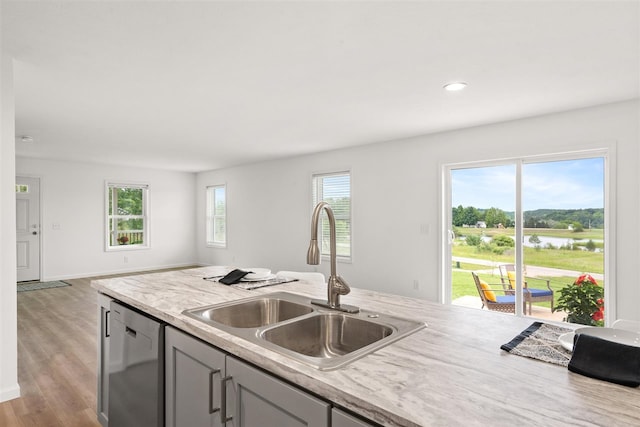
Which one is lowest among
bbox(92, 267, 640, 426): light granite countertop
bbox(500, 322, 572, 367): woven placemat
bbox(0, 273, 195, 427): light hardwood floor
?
bbox(0, 273, 195, 427): light hardwood floor

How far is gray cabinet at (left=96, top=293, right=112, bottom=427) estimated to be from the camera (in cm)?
205

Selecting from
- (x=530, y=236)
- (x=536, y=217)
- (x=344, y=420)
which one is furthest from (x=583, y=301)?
(x=344, y=420)

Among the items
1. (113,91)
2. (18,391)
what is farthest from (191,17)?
(18,391)

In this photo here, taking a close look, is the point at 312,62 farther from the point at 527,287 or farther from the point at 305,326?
the point at 527,287

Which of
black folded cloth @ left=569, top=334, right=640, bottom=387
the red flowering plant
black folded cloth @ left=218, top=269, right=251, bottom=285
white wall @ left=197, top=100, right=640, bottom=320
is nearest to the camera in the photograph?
black folded cloth @ left=569, top=334, right=640, bottom=387

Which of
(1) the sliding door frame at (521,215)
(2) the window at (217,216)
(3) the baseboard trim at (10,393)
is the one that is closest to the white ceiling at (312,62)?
(1) the sliding door frame at (521,215)

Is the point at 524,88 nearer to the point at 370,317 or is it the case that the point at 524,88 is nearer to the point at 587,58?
the point at 587,58

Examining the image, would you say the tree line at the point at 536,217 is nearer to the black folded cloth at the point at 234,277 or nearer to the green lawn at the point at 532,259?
the green lawn at the point at 532,259

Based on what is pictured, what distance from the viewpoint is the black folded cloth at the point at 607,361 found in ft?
2.88

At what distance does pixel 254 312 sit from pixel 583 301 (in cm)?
361

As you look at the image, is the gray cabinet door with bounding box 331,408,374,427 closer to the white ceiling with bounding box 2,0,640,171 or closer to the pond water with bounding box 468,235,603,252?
the white ceiling with bounding box 2,0,640,171

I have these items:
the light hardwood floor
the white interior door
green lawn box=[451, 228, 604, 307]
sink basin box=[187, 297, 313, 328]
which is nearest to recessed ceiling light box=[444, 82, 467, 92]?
green lawn box=[451, 228, 604, 307]

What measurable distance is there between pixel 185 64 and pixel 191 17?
2.20 feet

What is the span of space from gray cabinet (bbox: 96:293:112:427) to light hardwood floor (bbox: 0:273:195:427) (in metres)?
0.30
